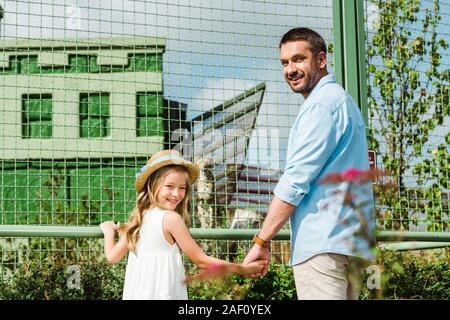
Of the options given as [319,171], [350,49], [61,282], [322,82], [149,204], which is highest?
[350,49]

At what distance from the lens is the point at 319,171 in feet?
9.30

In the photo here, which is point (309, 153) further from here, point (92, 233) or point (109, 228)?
point (92, 233)

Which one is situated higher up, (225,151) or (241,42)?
(241,42)

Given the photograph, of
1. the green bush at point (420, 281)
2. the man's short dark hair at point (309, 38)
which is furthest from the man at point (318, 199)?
the green bush at point (420, 281)

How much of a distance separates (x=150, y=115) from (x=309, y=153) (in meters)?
1.75

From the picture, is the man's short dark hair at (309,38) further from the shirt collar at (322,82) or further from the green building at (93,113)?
the green building at (93,113)

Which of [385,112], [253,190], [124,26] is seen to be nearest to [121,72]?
[124,26]

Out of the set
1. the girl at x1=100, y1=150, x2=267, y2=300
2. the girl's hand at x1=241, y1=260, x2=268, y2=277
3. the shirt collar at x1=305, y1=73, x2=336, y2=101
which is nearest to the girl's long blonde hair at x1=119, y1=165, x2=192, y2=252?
the girl at x1=100, y1=150, x2=267, y2=300

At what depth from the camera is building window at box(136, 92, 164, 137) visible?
427 cm

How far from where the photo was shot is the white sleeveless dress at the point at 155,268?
3.27 m

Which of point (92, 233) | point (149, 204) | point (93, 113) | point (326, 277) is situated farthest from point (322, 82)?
point (93, 113)
